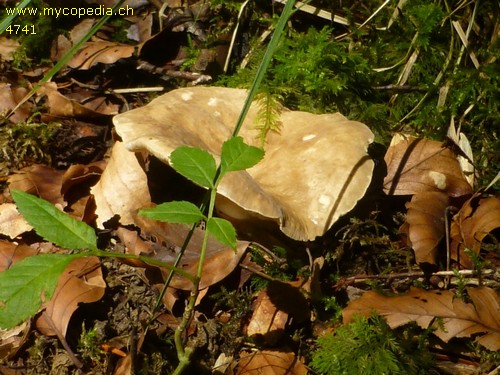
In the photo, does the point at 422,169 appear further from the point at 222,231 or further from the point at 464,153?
the point at 222,231

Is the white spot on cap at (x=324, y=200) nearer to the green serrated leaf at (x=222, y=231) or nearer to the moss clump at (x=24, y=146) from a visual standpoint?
the green serrated leaf at (x=222, y=231)

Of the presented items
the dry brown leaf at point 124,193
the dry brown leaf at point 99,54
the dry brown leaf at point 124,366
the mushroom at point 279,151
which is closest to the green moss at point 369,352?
the mushroom at point 279,151

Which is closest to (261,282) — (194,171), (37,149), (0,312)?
(194,171)

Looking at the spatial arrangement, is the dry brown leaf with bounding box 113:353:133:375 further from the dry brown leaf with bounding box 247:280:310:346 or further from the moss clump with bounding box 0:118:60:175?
the moss clump with bounding box 0:118:60:175

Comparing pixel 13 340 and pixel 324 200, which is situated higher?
pixel 324 200

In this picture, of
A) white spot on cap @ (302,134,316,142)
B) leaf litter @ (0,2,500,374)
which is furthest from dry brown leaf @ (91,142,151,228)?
white spot on cap @ (302,134,316,142)

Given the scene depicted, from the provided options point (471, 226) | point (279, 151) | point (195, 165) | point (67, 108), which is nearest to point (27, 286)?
point (195, 165)

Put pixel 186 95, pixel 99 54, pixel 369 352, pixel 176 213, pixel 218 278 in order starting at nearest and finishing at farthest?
pixel 176 213, pixel 369 352, pixel 218 278, pixel 186 95, pixel 99 54
